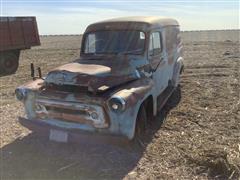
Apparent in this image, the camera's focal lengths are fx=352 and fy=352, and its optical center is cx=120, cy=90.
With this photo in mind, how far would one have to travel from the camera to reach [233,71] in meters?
12.1

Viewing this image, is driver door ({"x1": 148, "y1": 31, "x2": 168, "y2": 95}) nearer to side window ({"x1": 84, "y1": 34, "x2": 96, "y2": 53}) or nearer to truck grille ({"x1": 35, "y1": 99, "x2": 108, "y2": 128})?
side window ({"x1": 84, "y1": 34, "x2": 96, "y2": 53})

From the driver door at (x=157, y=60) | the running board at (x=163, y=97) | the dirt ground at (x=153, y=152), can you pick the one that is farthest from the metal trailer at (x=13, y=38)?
the driver door at (x=157, y=60)

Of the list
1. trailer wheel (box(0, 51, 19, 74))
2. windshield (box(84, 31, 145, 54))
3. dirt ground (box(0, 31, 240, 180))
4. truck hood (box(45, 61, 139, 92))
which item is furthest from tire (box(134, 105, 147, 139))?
trailer wheel (box(0, 51, 19, 74))

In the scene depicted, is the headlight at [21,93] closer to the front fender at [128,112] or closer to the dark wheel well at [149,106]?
the front fender at [128,112]

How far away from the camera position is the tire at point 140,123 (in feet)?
18.0

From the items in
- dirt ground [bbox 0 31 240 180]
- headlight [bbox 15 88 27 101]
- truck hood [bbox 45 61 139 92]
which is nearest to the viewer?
dirt ground [bbox 0 31 240 180]

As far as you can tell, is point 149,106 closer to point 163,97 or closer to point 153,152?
point 153,152

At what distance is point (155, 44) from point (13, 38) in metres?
10.1

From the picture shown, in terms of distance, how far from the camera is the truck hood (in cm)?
516

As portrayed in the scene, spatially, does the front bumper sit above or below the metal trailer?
below

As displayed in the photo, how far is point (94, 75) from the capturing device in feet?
17.4

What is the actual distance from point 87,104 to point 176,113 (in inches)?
110

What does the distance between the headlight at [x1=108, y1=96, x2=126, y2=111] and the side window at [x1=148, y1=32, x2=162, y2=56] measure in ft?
6.21

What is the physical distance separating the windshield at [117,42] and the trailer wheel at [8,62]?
8.67 meters
